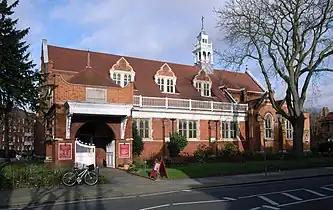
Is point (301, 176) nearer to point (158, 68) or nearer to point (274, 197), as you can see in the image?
point (274, 197)

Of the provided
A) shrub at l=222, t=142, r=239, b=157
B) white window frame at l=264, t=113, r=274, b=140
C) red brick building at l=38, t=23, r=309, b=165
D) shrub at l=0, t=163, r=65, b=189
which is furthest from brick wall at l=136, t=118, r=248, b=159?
shrub at l=0, t=163, r=65, b=189

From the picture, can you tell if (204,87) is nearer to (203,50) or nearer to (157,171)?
(203,50)

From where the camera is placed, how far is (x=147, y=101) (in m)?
34.9

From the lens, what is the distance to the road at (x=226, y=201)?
12.5 metres

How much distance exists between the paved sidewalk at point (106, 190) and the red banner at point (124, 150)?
7.36 m

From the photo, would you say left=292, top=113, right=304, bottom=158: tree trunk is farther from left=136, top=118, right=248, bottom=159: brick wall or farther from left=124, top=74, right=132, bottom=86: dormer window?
left=124, top=74, right=132, bottom=86: dormer window

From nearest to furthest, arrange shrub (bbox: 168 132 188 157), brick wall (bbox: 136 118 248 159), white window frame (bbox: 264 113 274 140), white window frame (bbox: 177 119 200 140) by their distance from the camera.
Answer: brick wall (bbox: 136 118 248 159)
shrub (bbox: 168 132 188 157)
white window frame (bbox: 177 119 200 140)
white window frame (bbox: 264 113 274 140)

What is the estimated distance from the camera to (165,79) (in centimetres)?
4028

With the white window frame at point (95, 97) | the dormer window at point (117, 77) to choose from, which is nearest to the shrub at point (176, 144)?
the dormer window at point (117, 77)

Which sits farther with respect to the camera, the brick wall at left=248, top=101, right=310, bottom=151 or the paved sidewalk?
the brick wall at left=248, top=101, right=310, bottom=151

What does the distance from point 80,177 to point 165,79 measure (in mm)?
22092

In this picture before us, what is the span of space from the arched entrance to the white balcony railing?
13.4ft

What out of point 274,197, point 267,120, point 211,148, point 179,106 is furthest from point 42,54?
point 274,197

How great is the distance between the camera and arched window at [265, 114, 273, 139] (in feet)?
142
